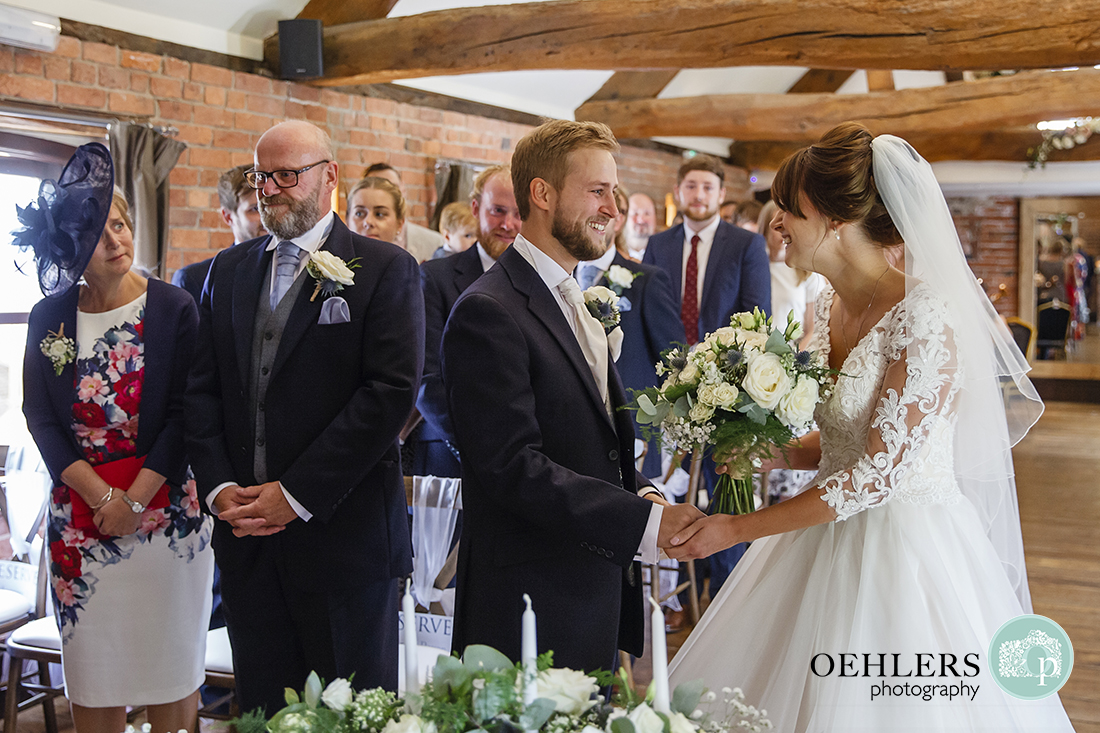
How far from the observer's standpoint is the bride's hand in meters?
1.83

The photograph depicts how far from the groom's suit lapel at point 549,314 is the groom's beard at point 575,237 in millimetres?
88

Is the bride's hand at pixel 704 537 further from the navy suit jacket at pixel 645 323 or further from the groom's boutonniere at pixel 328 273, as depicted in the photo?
the navy suit jacket at pixel 645 323

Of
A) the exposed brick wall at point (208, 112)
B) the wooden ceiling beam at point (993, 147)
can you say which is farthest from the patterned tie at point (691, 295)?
the wooden ceiling beam at point (993, 147)

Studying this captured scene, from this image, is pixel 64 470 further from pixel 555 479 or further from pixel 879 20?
pixel 879 20

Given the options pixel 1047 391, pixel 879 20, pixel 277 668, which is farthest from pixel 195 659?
pixel 1047 391

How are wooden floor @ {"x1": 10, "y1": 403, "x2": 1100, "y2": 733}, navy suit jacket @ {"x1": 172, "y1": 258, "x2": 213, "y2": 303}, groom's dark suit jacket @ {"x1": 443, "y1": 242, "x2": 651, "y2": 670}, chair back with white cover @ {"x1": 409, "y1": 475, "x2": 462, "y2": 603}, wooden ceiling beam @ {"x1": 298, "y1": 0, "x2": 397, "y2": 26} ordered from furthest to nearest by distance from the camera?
wooden ceiling beam @ {"x1": 298, "y1": 0, "x2": 397, "y2": 26}, wooden floor @ {"x1": 10, "y1": 403, "x2": 1100, "y2": 733}, navy suit jacket @ {"x1": 172, "y1": 258, "x2": 213, "y2": 303}, chair back with white cover @ {"x1": 409, "y1": 475, "x2": 462, "y2": 603}, groom's dark suit jacket @ {"x1": 443, "y1": 242, "x2": 651, "y2": 670}

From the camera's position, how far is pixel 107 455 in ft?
8.00

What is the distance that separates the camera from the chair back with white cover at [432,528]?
3.19 metres

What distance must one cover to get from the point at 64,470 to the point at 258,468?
1.97 feet

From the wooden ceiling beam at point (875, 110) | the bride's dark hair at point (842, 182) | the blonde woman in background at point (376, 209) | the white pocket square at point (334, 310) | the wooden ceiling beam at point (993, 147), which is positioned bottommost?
the white pocket square at point (334, 310)

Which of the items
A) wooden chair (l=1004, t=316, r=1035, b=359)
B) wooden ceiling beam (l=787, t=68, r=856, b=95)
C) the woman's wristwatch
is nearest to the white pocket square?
the woman's wristwatch

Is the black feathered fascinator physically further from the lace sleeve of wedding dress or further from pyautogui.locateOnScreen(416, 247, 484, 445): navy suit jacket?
the lace sleeve of wedding dress

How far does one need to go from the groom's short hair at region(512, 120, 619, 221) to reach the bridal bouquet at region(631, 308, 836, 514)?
465mm

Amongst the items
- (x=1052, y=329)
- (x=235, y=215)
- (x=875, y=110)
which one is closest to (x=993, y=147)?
(x=875, y=110)
